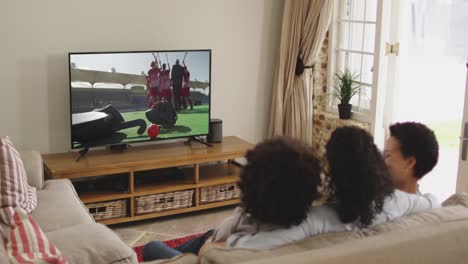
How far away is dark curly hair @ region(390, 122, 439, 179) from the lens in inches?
93.5

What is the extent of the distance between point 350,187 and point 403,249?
280 millimetres

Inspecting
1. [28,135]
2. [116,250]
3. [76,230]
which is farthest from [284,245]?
[28,135]

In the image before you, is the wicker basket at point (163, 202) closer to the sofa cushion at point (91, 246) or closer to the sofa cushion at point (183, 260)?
the sofa cushion at point (91, 246)

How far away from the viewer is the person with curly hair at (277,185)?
186cm

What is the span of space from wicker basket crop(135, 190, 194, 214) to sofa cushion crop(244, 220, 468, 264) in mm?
2810

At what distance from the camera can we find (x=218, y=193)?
15.7 feet

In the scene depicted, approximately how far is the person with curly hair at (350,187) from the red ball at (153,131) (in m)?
A: 2.78

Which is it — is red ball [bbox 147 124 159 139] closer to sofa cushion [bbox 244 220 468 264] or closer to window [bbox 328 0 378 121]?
window [bbox 328 0 378 121]

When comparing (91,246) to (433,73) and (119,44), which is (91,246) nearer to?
(119,44)

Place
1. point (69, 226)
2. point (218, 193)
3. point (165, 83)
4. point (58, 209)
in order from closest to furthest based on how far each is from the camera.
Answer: point (69, 226) < point (58, 209) < point (165, 83) < point (218, 193)

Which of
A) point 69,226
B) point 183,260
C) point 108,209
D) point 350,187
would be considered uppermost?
point 350,187

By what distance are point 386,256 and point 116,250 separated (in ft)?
4.95

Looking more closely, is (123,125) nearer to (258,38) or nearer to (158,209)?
(158,209)

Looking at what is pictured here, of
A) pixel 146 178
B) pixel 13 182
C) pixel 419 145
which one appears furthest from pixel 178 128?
pixel 419 145
